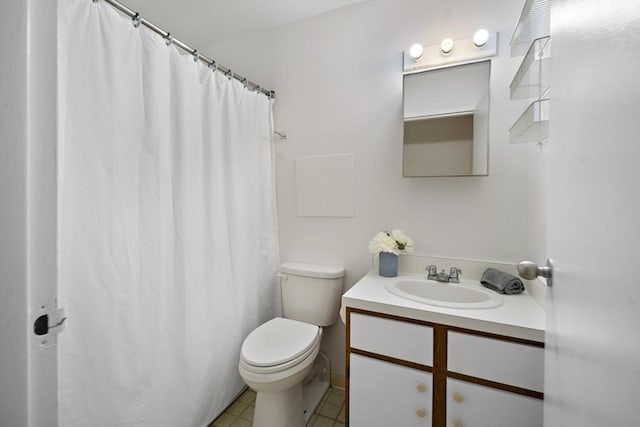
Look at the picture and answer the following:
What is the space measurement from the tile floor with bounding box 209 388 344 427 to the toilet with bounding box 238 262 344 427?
67 millimetres

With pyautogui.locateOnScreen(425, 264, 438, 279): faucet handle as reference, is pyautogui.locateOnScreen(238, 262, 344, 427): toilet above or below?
below

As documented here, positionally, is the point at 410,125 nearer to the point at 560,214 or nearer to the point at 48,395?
the point at 560,214

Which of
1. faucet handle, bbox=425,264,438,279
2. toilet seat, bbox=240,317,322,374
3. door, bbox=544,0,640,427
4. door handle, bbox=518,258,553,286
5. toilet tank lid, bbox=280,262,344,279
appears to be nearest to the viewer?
door, bbox=544,0,640,427

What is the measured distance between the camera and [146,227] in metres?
1.14

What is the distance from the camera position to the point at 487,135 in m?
1.41

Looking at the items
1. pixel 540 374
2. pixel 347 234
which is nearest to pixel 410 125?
pixel 347 234

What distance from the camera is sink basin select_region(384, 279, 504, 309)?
127cm

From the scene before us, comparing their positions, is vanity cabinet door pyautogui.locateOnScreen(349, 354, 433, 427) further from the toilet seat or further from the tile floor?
the tile floor

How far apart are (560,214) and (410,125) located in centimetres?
107

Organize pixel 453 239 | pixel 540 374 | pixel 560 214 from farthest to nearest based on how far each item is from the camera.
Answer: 1. pixel 453 239
2. pixel 540 374
3. pixel 560 214

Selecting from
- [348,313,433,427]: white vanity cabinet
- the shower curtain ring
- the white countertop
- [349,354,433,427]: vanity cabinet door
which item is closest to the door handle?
the white countertop

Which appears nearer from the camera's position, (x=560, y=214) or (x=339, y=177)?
(x=560, y=214)

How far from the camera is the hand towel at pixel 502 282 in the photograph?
1.27m

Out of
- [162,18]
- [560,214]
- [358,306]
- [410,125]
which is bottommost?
[358,306]
